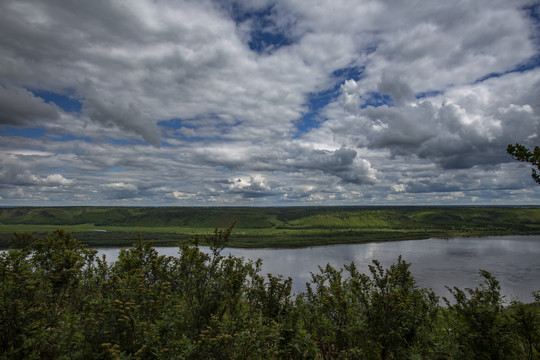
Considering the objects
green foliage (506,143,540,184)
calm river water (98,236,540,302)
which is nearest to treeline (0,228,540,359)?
green foliage (506,143,540,184)

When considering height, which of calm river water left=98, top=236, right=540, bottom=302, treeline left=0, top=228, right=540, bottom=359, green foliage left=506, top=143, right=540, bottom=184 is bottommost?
calm river water left=98, top=236, right=540, bottom=302

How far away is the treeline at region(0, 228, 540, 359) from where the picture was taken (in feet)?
22.4

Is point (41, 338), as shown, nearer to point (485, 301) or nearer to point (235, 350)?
point (235, 350)

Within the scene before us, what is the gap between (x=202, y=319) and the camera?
9.84 meters

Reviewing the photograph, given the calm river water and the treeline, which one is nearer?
the treeline

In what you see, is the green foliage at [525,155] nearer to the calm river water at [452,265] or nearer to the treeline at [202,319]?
the treeline at [202,319]

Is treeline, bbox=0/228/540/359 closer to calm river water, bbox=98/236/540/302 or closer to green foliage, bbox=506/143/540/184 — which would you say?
green foliage, bbox=506/143/540/184

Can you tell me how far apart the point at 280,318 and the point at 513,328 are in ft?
24.9

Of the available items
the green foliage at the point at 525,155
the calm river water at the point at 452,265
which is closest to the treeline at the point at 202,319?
the green foliage at the point at 525,155

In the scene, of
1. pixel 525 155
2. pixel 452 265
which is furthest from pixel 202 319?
pixel 452 265

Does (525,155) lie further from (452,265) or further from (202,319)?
(452,265)

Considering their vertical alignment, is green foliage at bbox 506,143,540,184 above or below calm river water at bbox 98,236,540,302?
above

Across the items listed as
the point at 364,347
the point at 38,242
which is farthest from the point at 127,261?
the point at 364,347

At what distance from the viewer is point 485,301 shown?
30.5 ft
